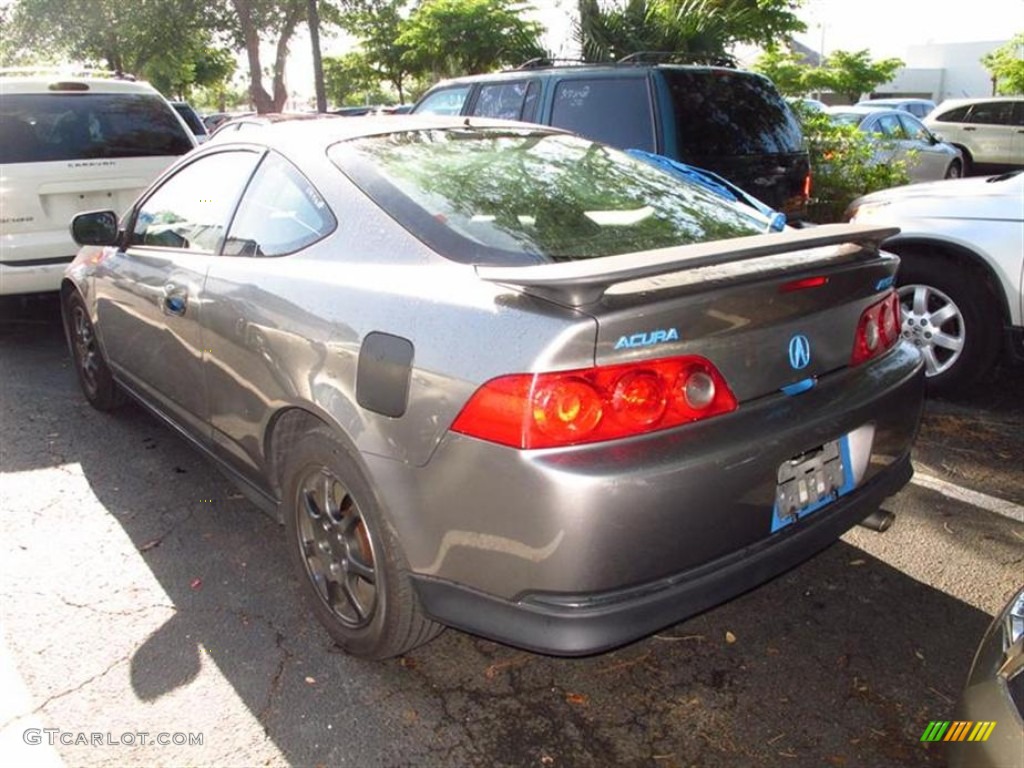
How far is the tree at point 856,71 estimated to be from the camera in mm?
35438

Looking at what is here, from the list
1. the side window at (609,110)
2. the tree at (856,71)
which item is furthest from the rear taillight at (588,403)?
the tree at (856,71)

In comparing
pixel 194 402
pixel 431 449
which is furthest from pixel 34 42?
pixel 431 449

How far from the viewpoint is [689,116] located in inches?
224

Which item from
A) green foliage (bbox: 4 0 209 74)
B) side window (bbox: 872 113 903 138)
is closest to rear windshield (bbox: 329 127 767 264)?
side window (bbox: 872 113 903 138)

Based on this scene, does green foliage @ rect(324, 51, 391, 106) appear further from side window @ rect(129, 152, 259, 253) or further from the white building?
the white building

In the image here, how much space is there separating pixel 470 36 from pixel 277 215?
1613 centimetres

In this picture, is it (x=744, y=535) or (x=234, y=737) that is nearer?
(x=744, y=535)

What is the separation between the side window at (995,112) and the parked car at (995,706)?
17.5 meters

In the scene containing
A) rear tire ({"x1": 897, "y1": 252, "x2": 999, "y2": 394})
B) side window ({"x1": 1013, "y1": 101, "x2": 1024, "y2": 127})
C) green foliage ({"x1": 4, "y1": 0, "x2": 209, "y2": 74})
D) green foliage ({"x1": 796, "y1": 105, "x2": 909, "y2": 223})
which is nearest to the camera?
rear tire ({"x1": 897, "y1": 252, "x2": 999, "y2": 394})

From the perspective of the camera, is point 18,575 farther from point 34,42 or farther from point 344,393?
point 34,42

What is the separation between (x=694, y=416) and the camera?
220 cm

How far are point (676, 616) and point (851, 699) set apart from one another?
0.75 metres

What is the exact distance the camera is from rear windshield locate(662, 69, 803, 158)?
5664 mm

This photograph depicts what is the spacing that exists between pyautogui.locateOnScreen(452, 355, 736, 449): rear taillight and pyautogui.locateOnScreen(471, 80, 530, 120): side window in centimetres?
501
